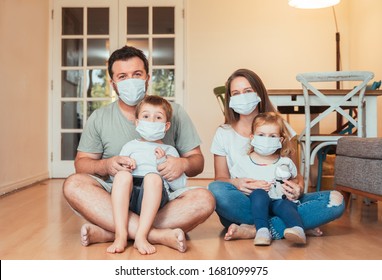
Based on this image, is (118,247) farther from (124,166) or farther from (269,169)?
(269,169)

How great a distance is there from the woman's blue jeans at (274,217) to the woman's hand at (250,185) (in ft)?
0.07

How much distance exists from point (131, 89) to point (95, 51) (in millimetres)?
3460

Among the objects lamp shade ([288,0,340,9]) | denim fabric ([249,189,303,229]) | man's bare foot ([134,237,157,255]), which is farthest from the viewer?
lamp shade ([288,0,340,9])

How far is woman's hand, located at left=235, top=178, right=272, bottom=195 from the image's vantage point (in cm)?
208

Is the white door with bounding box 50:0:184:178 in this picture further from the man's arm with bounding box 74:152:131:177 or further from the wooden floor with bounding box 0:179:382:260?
the man's arm with bounding box 74:152:131:177

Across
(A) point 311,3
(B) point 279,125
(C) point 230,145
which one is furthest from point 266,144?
(A) point 311,3

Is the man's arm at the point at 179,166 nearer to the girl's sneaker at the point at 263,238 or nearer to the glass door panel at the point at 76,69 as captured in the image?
the girl's sneaker at the point at 263,238

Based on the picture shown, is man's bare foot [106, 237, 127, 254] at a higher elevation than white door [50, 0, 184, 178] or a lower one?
lower

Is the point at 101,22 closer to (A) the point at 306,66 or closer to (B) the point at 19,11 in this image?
(B) the point at 19,11

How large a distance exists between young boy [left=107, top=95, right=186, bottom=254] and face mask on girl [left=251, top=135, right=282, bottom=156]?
340mm

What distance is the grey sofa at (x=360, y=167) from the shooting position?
2.40m

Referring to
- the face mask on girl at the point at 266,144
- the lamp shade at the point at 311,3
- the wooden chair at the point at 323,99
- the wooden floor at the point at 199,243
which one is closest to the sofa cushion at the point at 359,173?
the wooden floor at the point at 199,243

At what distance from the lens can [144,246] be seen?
5.90ft

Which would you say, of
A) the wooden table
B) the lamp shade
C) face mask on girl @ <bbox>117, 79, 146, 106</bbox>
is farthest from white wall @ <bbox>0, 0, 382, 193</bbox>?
face mask on girl @ <bbox>117, 79, 146, 106</bbox>
